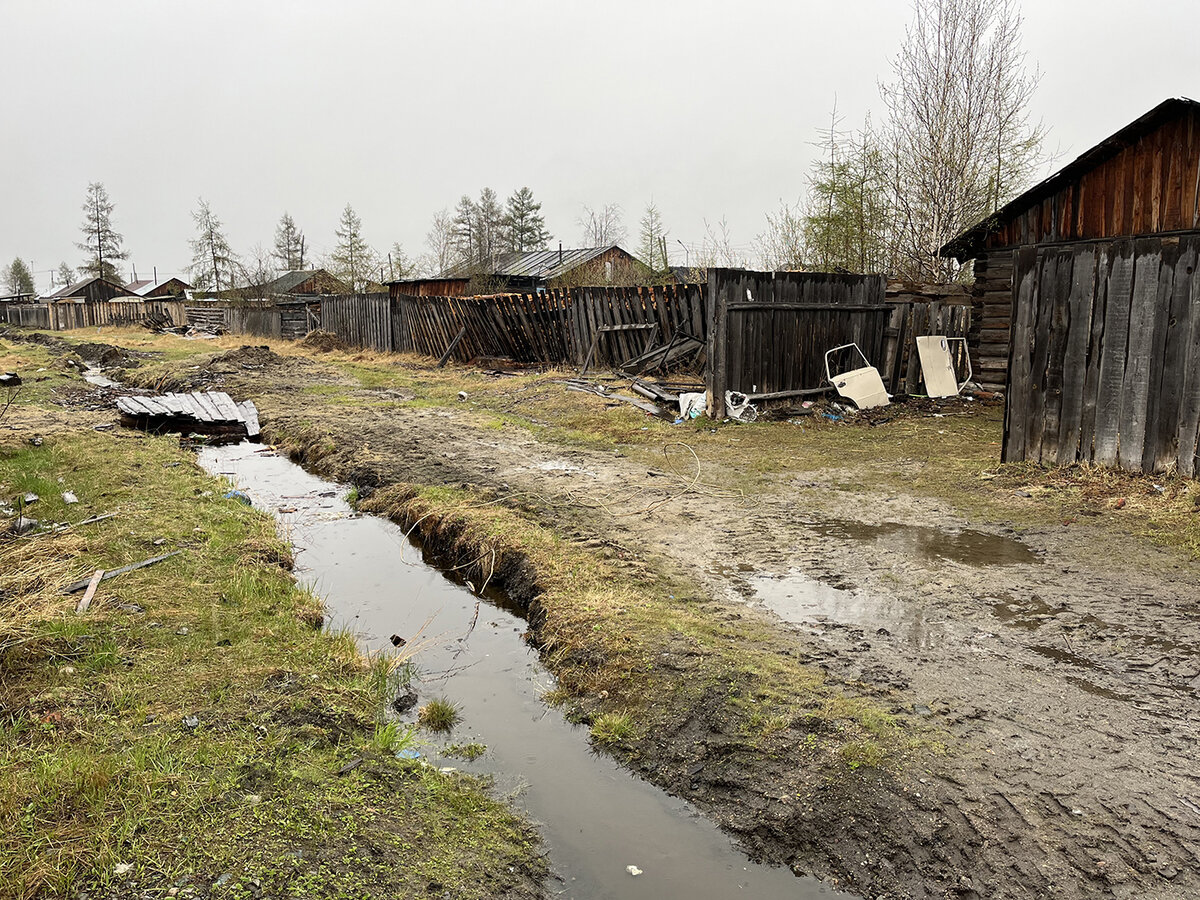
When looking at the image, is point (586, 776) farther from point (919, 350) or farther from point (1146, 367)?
point (919, 350)

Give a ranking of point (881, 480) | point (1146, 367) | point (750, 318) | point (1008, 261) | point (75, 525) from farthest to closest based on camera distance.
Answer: point (1008, 261) < point (750, 318) < point (881, 480) < point (1146, 367) < point (75, 525)

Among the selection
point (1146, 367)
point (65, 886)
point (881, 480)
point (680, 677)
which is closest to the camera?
point (65, 886)

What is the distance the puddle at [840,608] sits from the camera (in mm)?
4152

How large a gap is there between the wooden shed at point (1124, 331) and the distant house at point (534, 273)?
2132 centimetres

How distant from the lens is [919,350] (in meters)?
12.2

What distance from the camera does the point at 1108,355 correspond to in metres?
6.79

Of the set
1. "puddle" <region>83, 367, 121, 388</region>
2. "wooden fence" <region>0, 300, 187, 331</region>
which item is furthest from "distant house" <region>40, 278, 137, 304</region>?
"puddle" <region>83, 367, 121, 388</region>

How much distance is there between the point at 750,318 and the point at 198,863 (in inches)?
376

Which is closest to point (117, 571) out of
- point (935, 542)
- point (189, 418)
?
point (935, 542)

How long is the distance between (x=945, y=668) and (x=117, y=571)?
15.7ft

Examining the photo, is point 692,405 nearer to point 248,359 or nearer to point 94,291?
point 248,359

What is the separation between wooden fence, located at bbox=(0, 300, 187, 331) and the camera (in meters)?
43.2

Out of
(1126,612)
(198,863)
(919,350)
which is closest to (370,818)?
(198,863)

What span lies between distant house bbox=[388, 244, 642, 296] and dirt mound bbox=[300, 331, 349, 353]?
16.3 ft
